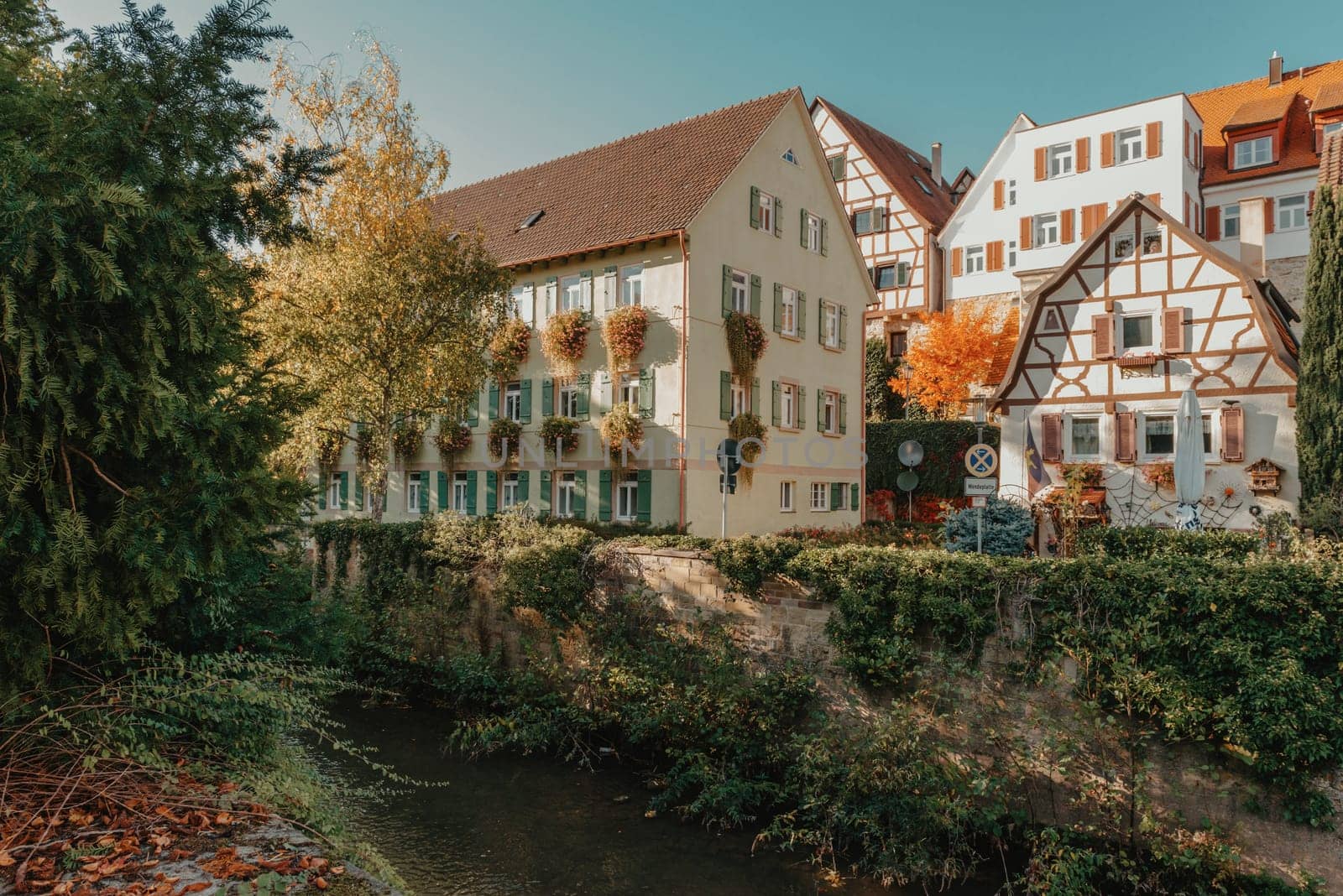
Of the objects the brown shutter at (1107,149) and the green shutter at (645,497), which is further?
the brown shutter at (1107,149)

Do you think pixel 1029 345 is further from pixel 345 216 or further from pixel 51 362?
pixel 51 362

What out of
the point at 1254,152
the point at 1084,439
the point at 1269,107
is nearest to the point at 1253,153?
the point at 1254,152

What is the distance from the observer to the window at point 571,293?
68.4ft

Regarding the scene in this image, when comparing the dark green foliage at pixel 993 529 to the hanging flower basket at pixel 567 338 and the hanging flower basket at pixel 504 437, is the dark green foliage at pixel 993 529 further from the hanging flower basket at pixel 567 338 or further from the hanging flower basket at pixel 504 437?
the hanging flower basket at pixel 504 437

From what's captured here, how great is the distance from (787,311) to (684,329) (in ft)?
14.0

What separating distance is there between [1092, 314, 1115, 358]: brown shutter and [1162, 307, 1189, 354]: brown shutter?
1.06 metres

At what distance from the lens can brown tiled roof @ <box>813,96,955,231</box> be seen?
34844mm

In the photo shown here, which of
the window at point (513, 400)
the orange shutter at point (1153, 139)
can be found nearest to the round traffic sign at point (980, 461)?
the window at point (513, 400)

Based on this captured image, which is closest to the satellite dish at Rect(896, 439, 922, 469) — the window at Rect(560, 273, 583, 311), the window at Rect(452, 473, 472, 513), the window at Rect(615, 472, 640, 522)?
the window at Rect(615, 472, 640, 522)

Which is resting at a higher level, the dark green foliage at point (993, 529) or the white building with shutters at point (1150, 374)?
the white building with shutters at point (1150, 374)

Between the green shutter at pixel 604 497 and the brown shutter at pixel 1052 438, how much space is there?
34.6 feet

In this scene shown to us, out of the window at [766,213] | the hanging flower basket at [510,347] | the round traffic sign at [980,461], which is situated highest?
the window at [766,213]

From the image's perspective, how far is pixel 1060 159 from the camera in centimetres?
3044

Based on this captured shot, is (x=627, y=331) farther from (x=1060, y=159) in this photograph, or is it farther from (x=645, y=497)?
(x=1060, y=159)
